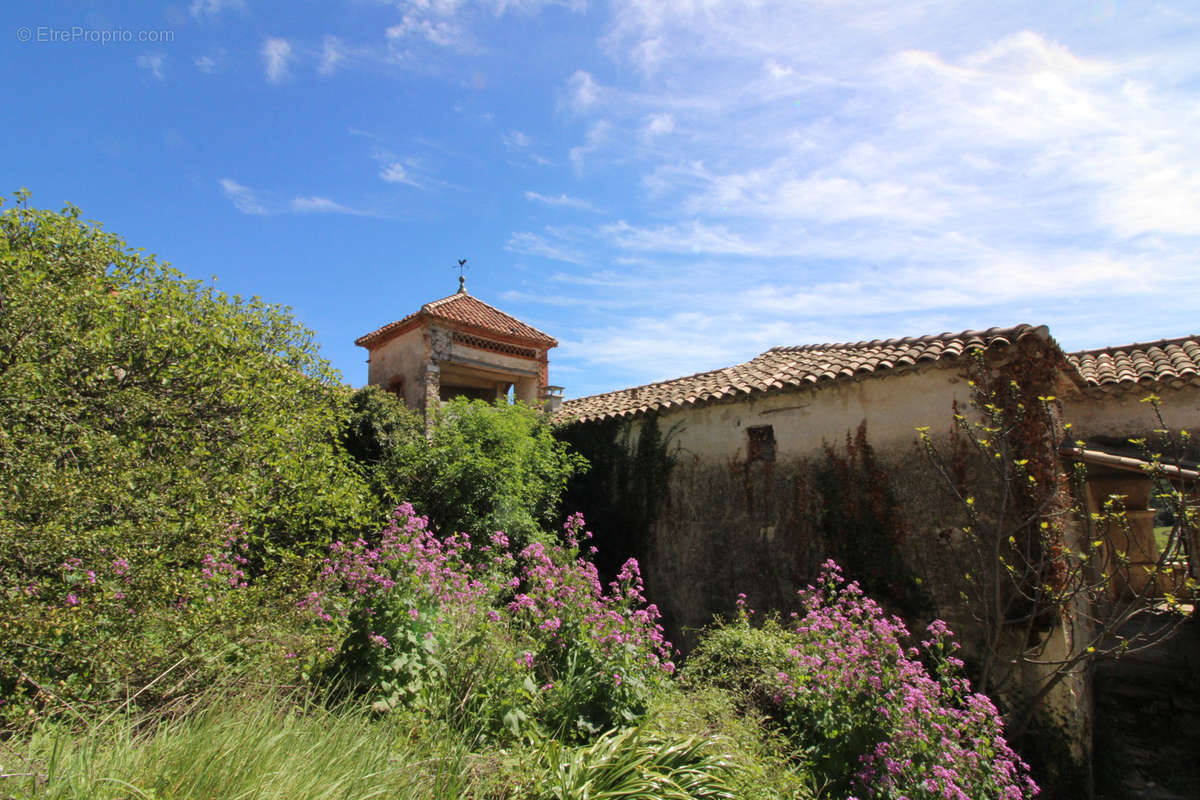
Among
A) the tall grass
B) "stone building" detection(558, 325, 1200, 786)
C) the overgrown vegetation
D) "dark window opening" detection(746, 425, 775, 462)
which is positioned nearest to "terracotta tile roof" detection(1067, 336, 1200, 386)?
"stone building" detection(558, 325, 1200, 786)

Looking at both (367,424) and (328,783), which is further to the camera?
(367,424)

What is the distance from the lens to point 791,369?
1055 cm

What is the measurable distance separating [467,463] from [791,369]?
5.64m

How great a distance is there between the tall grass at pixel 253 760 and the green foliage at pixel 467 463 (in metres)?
5.43

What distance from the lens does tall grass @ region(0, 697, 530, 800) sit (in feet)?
9.78

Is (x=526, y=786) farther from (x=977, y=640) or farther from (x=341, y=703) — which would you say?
(x=977, y=640)

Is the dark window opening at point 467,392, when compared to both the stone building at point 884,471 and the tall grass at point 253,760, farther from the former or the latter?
the tall grass at point 253,760

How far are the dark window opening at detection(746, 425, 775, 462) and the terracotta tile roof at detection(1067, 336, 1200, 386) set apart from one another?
4.32 meters

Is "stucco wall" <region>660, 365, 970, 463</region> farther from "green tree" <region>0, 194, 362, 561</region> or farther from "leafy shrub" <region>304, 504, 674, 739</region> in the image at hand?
"green tree" <region>0, 194, 362, 561</region>

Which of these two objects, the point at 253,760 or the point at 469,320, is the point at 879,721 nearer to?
the point at 253,760

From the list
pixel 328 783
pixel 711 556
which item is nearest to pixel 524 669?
pixel 328 783

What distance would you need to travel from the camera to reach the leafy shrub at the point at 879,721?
4785mm

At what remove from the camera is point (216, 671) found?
4.88m

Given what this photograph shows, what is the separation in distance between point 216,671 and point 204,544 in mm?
1012
